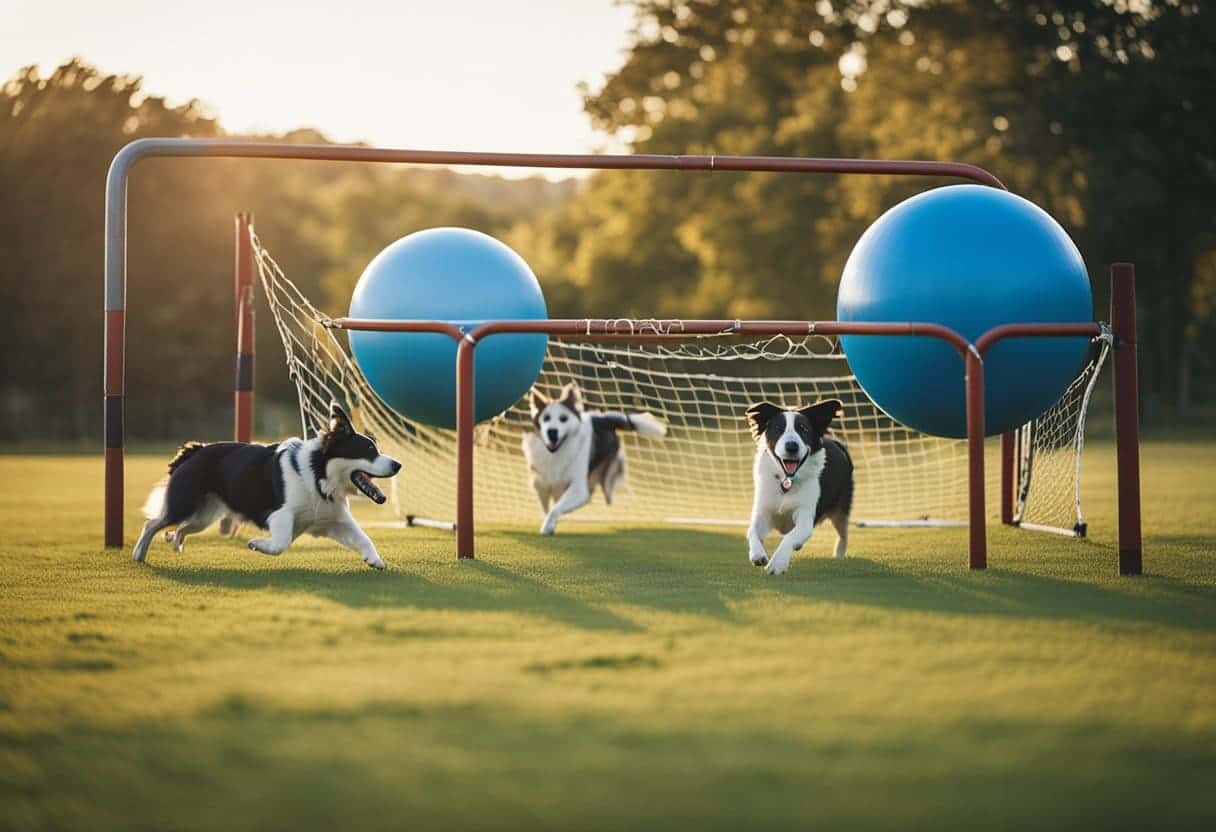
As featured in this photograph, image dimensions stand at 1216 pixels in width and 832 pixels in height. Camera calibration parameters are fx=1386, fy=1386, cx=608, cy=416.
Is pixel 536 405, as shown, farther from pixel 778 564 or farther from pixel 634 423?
pixel 778 564

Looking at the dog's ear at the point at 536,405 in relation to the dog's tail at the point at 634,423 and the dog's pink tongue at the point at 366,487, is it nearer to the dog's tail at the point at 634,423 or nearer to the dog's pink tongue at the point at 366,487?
the dog's tail at the point at 634,423

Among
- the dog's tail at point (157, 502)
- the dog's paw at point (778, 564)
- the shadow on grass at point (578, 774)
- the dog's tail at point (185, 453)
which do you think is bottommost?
the shadow on grass at point (578, 774)

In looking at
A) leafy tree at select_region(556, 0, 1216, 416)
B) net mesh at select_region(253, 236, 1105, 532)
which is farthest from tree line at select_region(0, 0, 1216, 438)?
net mesh at select_region(253, 236, 1105, 532)

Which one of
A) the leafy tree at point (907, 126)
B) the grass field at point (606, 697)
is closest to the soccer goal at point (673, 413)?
the grass field at point (606, 697)

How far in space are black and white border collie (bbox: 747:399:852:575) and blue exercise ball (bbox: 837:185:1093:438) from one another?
0.72 meters

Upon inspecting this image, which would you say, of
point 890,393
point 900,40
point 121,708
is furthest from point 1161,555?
point 900,40

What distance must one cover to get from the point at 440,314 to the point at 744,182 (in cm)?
3123

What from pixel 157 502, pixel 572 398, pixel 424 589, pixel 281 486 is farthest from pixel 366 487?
pixel 572 398

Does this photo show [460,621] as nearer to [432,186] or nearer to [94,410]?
[94,410]

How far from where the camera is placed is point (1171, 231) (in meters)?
35.5

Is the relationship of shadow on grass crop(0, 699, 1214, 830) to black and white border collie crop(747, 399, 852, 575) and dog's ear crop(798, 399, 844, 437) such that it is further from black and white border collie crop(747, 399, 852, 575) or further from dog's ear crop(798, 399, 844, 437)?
dog's ear crop(798, 399, 844, 437)

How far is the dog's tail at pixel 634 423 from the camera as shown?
492 inches

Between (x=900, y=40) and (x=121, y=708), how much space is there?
130ft

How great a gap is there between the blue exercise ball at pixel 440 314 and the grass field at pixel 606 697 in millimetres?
2413
